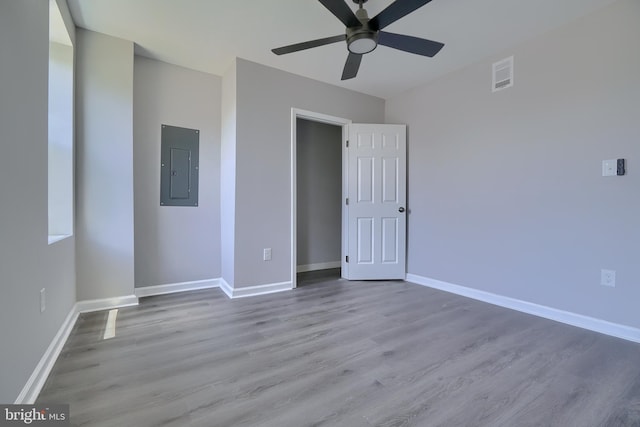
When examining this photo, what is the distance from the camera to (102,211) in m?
2.61

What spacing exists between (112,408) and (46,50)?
2037 millimetres

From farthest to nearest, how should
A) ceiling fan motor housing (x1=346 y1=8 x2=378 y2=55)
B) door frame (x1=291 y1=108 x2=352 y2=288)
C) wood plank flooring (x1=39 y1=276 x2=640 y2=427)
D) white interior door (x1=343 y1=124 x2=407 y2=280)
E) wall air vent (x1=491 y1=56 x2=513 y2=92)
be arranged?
white interior door (x1=343 y1=124 x2=407 y2=280) → door frame (x1=291 y1=108 x2=352 y2=288) → wall air vent (x1=491 y1=56 x2=513 y2=92) → ceiling fan motor housing (x1=346 y1=8 x2=378 y2=55) → wood plank flooring (x1=39 y1=276 x2=640 y2=427)

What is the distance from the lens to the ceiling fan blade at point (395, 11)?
1657 millimetres

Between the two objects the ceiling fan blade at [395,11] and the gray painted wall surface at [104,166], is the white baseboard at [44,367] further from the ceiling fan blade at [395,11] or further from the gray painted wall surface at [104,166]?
the ceiling fan blade at [395,11]

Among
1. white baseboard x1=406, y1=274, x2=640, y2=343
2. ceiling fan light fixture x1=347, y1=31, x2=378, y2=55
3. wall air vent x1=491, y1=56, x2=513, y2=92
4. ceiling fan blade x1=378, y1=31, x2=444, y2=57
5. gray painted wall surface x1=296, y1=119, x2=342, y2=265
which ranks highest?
wall air vent x1=491, y1=56, x2=513, y2=92

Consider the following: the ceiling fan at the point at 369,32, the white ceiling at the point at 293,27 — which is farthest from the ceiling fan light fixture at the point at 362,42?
A: the white ceiling at the point at 293,27

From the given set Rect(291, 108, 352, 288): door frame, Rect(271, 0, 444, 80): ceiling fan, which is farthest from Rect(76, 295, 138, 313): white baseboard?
Rect(271, 0, 444, 80): ceiling fan

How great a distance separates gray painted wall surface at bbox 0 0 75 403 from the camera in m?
1.19

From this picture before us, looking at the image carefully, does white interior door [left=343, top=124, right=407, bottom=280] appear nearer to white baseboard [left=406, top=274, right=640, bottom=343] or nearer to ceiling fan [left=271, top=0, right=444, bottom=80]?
white baseboard [left=406, top=274, right=640, bottom=343]

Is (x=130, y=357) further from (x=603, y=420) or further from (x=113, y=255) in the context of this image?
(x=603, y=420)

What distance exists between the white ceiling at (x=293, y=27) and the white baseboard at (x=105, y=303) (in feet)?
8.10

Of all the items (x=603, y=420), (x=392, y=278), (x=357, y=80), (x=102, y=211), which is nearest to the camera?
(x=603, y=420)

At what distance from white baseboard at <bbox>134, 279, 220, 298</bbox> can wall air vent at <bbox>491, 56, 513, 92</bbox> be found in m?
3.79

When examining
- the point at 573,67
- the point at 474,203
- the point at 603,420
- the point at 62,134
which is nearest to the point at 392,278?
the point at 474,203
